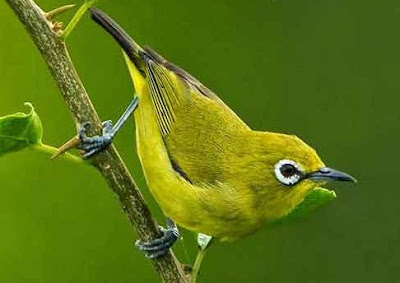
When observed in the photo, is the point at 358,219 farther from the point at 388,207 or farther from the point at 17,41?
the point at 17,41

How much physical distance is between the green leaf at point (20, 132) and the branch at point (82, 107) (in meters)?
0.14

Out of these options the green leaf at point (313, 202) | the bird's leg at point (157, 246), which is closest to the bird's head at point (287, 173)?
the green leaf at point (313, 202)

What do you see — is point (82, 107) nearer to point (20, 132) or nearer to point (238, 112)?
point (20, 132)

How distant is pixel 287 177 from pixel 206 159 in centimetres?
23

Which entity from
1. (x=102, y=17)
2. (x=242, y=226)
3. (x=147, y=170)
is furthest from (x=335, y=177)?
(x=102, y=17)

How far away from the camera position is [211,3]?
5738 millimetres

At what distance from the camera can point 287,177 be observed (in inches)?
118

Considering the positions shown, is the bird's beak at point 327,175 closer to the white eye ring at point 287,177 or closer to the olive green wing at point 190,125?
the white eye ring at point 287,177

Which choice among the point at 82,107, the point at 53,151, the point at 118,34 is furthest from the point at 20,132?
the point at 118,34

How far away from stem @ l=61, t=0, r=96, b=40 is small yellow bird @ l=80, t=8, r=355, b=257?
0.75 metres

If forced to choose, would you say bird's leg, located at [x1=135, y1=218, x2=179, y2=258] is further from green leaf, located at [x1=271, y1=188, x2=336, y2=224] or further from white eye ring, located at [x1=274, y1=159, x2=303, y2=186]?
white eye ring, located at [x1=274, y1=159, x2=303, y2=186]

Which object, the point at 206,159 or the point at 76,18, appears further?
the point at 206,159

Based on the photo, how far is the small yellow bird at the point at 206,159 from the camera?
2889mm

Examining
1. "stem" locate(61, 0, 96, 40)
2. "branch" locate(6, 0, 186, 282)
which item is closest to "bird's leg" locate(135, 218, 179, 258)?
"branch" locate(6, 0, 186, 282)
